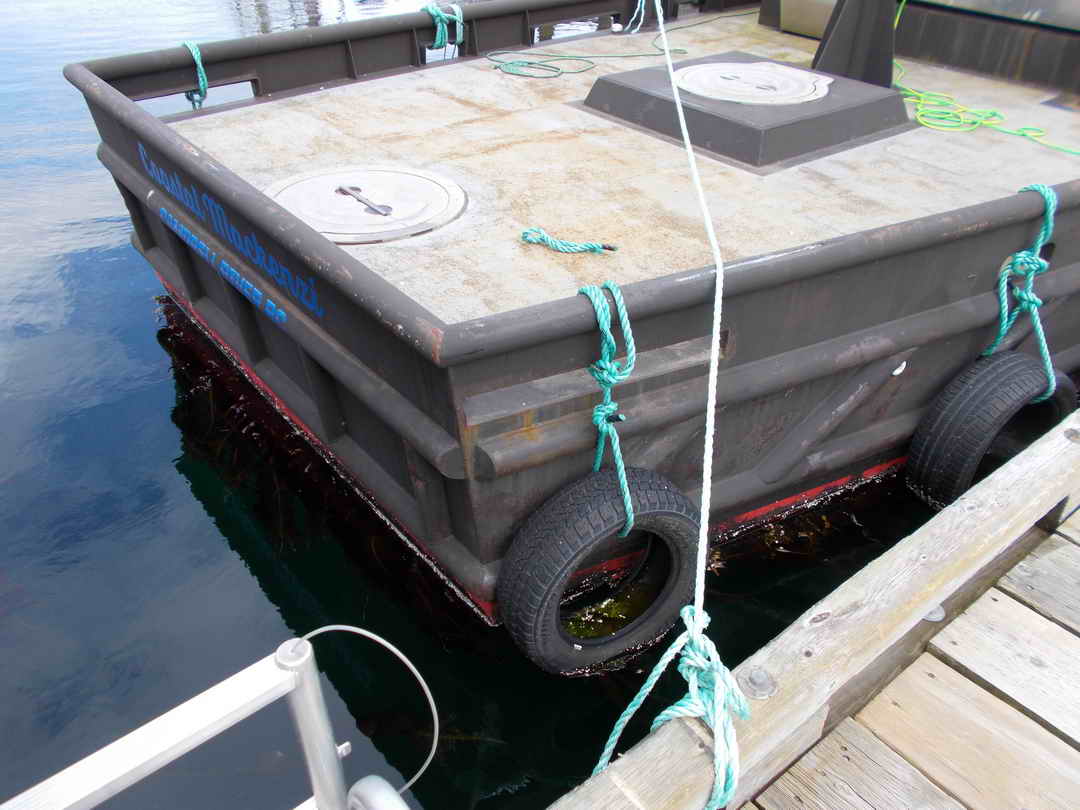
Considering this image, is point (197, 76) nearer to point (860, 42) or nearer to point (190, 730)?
point (860, 42)

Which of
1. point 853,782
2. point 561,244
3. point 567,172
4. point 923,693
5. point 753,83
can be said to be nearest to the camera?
point 853,782

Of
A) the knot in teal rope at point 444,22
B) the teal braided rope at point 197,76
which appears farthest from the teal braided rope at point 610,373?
the knot in teal rope at point 444,22

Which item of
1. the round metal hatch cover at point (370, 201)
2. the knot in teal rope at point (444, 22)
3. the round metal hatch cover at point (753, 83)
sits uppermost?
the knot in teal rope at point (444, 22)

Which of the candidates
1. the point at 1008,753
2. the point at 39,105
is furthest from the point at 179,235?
the point at 39,105

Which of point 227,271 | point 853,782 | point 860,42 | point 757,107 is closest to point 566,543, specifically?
point 853,782

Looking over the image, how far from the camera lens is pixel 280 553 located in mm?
3725

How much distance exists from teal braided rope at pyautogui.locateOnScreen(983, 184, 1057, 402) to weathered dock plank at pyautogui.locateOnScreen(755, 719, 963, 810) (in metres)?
2.00

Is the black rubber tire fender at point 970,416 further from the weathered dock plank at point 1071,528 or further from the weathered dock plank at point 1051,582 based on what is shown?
the weathered dock plank at point 1051,582

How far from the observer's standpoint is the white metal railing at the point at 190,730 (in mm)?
1082

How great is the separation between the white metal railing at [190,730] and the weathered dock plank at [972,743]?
1.54 meters

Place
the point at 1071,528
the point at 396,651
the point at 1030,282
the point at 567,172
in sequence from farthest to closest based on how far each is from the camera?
the point at 567,172
the point at 1030,282
the point at 1071,528
the point at 396,651

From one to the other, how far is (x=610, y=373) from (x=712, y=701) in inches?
41.8

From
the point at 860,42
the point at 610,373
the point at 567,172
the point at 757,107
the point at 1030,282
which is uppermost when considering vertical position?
the point at 860,42

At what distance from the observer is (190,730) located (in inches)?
45.6
